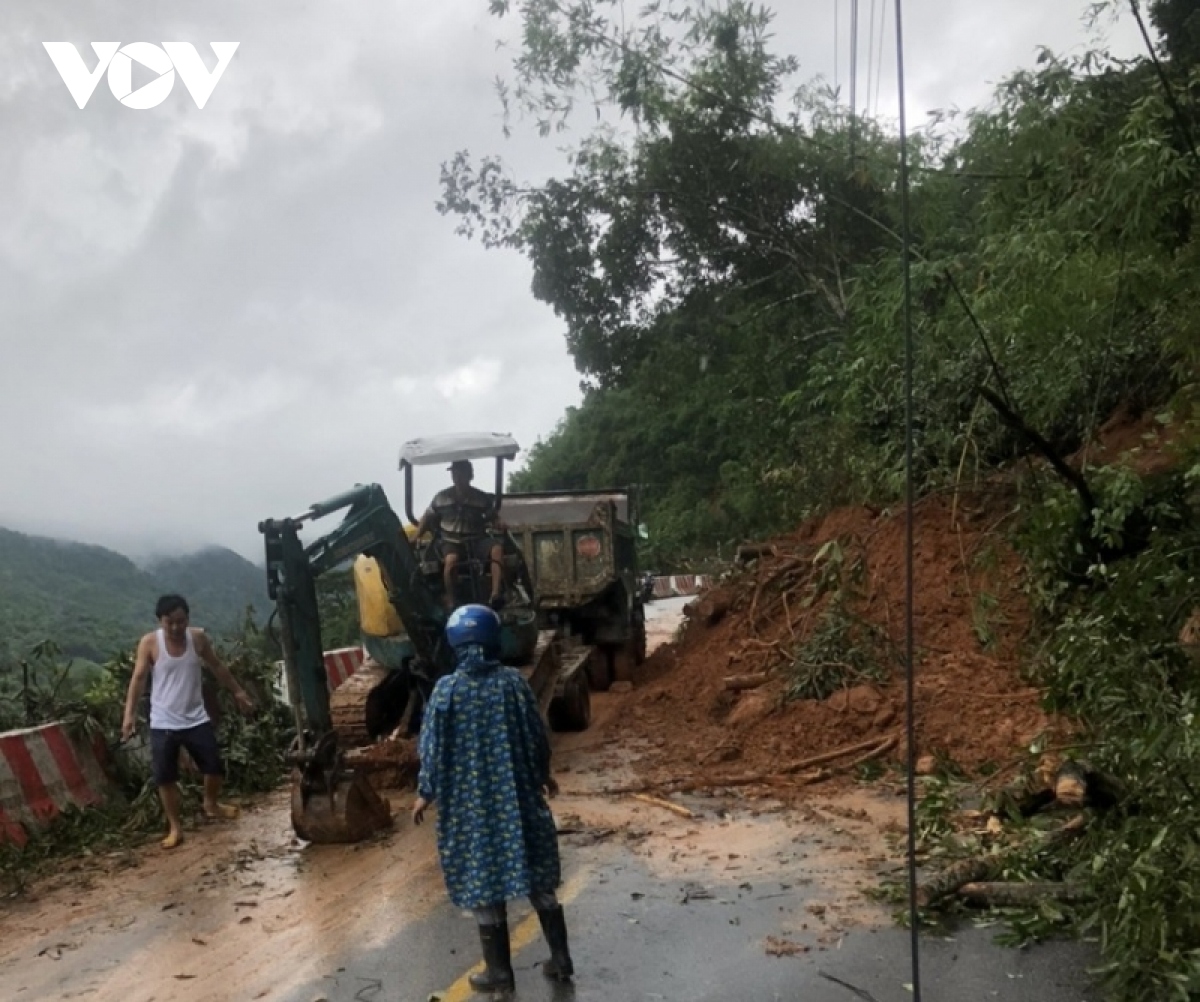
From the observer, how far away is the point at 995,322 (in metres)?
9.31

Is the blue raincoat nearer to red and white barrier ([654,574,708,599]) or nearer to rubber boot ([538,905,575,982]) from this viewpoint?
rubber boot ([538,905,575,982])

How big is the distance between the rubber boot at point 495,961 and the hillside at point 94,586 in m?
10.5

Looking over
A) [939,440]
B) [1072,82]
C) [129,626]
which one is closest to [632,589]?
[939,440]

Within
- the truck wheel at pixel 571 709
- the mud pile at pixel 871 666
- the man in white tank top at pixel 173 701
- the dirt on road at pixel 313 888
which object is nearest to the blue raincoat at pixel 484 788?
the dirt on road at pixel 313 888

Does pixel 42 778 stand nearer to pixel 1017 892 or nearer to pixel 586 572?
pixel 1017 892

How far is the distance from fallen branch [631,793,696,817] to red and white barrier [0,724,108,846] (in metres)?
4.00

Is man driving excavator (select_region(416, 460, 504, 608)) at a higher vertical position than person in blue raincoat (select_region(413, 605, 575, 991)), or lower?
higher

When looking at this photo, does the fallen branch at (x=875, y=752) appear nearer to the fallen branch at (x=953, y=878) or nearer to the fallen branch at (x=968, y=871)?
the fallen branch at (x=968, y=871)

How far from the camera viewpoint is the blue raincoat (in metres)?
5.70

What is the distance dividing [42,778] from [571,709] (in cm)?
555

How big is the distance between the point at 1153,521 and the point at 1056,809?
9.07 ft

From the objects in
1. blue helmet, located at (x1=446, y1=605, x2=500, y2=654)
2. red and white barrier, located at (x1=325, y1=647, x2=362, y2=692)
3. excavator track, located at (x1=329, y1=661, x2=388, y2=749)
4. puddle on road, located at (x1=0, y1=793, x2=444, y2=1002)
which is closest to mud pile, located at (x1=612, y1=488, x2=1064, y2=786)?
blue helmet, located at (x1=446, y1=605, x2=500, y2=654)

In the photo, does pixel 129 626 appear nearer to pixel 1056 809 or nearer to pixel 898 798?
pixel 898 798

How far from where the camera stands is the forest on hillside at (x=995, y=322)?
614cm
